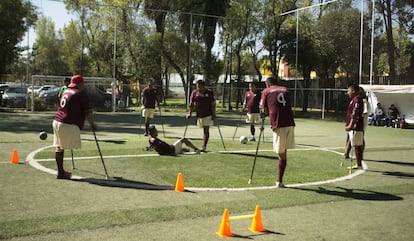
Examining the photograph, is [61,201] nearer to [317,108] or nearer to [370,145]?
[370,145]

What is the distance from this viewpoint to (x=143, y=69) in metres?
42.2

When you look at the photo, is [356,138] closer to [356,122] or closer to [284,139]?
[356,122]

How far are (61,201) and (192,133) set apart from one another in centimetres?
1168

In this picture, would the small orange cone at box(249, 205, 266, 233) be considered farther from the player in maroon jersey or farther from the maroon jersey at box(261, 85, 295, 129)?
the player in maroon jersey

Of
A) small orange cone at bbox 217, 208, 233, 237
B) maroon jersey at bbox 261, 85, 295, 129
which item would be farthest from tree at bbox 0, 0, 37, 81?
small orange cone at bbox 217, 208, 233, 237

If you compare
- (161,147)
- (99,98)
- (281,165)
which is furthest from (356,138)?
(99,98)

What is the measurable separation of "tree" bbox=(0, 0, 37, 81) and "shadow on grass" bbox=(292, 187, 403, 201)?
2985 centimetres

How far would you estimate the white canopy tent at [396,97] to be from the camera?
2500cm

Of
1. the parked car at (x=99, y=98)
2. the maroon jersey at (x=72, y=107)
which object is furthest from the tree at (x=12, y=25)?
the maroon jersey at (x=72, y=107)

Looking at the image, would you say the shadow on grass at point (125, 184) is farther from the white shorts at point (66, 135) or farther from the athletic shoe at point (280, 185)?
the athletic shoe at point (280, 185)

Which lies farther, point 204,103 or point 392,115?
point 392,115

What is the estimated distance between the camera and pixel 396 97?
86.5 ft

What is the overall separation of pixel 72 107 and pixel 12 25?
90.0ft

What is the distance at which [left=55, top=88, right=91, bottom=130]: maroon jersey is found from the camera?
862 centimetres
